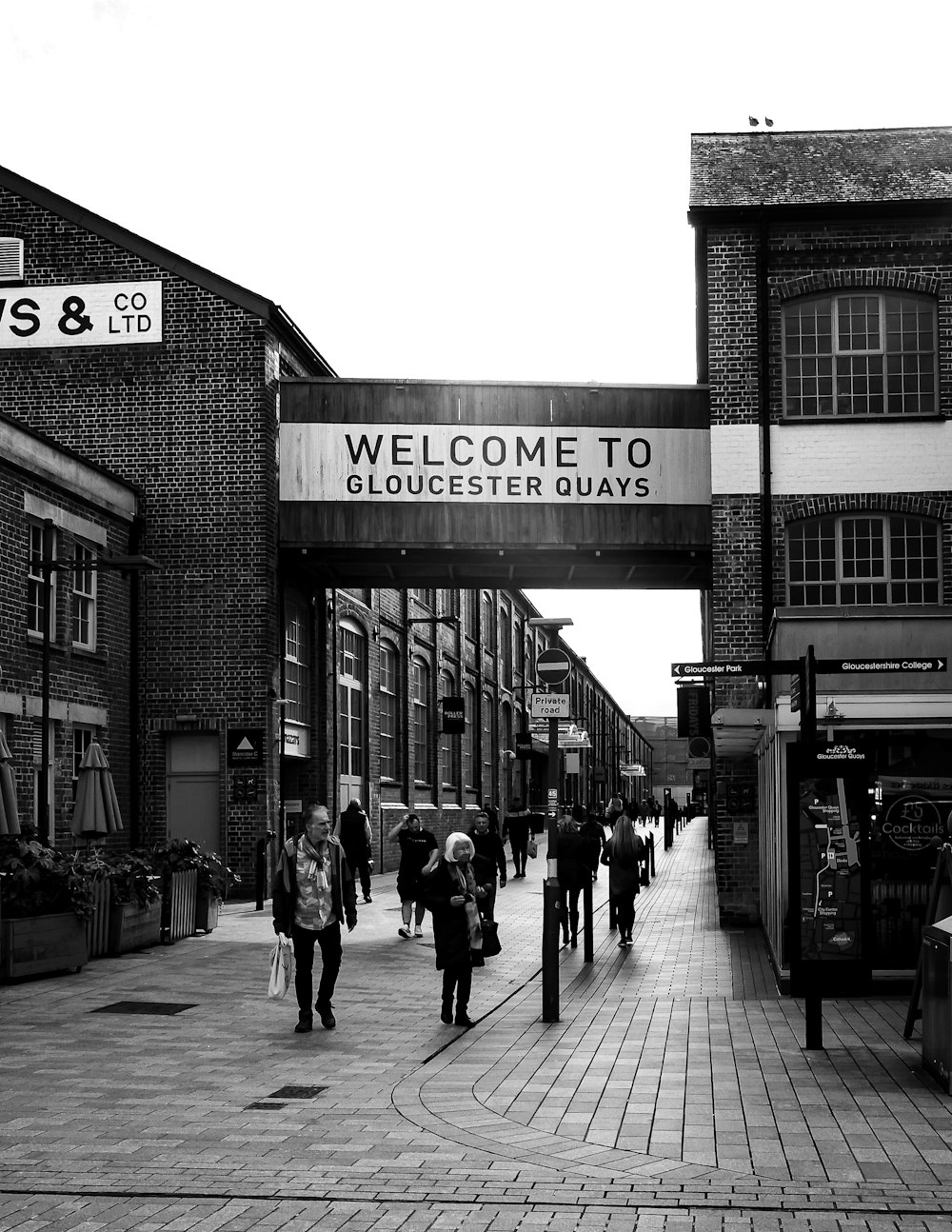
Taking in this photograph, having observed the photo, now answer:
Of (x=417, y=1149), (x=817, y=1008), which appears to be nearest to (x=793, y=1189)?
(x=417, y=1149)

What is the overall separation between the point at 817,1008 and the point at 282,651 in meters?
16.3

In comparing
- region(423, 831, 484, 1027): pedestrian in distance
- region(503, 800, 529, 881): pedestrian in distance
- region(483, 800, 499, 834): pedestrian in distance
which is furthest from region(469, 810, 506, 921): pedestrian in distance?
region(503, 800, 529, 881): pedestrian in distance

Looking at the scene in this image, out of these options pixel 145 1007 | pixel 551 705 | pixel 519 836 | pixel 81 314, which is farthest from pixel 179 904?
pixel 519 836

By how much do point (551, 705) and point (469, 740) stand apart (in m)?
31.8

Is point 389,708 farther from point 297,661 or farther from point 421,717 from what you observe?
point 297,661

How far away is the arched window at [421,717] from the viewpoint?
1566 inches

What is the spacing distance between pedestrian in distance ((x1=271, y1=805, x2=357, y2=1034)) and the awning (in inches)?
236

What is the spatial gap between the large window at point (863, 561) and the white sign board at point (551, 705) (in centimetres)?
→ 704

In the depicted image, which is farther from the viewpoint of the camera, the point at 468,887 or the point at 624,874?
the point at 624,874

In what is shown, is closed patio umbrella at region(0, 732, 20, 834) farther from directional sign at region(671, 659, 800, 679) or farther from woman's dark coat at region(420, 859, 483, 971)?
directional sign at region(671, 659, 800, 679)

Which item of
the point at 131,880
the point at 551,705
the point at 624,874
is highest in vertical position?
the point at 551,705

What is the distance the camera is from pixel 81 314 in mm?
25906

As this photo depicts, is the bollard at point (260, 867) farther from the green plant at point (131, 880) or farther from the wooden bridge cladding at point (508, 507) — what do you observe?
the green plant at point (131, 880)

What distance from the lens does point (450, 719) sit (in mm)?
38281
